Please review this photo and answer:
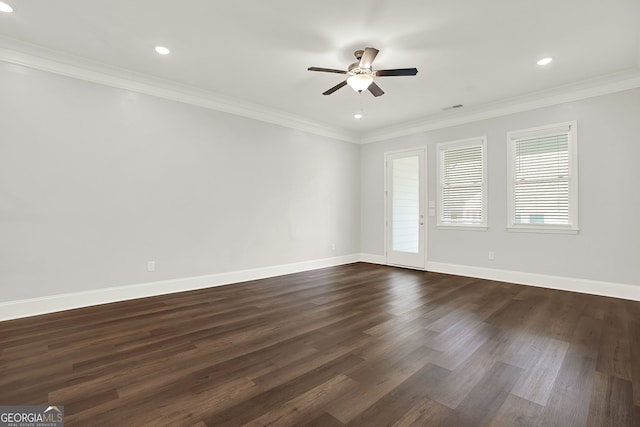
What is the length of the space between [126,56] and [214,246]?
8.97ft

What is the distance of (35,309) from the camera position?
130 inches

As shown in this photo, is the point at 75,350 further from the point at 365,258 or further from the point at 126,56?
the point at 365,258

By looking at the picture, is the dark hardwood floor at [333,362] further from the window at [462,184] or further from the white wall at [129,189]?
the window at [462,184]

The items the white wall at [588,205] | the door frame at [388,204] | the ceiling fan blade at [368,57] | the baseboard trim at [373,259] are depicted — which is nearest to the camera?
the ceiling fan blade at [368,57]

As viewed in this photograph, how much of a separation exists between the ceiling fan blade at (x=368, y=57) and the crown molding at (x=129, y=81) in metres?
2.43

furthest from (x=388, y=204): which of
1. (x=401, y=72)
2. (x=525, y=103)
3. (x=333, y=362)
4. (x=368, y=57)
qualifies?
(x=333, y=362)

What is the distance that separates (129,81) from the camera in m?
3.95

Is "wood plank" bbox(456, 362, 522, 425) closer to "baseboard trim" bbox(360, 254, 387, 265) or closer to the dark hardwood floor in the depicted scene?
the dark hardwood floor

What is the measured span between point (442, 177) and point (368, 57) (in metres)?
3.33

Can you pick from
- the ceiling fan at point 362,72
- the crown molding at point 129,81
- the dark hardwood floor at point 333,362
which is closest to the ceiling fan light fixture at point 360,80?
the ceiling fan at point 362,72

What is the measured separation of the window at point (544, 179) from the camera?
4383 millimetres

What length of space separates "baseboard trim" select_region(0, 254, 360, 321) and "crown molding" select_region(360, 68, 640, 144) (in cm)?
361

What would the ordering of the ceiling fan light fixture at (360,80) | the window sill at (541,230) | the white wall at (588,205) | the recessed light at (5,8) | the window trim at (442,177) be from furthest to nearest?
1. the window trim at (442,177)
2. the window sill at (541,230)
3. the white wall at (588,205)
4. the ceiling fan light fixture at (360,80)
5. the recessed light at (5,8)

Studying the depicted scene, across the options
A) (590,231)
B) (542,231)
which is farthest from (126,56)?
(590,231)
